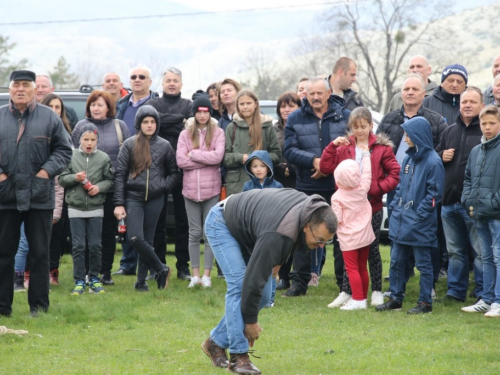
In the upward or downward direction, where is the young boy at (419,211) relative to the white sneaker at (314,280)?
upward

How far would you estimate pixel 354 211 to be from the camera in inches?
342

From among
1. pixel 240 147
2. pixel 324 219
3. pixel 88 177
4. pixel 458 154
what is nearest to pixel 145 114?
pixel 88 177

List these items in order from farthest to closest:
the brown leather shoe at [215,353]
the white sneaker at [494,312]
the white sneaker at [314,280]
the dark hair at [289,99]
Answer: the dark hair at [289,99], the white sneaker at [314,280], the white sneaker at [494,312], the brown leather shoe at [215,353]

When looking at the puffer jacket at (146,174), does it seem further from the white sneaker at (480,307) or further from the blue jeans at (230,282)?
the white sneaker at (480,307)

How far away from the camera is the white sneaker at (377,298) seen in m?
8.88

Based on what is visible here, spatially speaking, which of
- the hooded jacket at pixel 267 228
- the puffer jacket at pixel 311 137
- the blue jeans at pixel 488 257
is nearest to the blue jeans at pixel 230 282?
the hooded jacket at pixel 267 228

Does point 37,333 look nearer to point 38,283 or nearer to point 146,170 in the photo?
point 38,283

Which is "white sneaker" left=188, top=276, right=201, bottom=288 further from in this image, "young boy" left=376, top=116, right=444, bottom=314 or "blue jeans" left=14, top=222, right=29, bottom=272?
"young boy" left=376, top=116, right=444, bottom=314

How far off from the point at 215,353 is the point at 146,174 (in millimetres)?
3972

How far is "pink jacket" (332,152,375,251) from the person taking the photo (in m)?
8.66

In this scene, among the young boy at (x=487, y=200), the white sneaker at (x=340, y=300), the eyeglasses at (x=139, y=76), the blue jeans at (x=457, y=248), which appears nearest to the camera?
the young boy at (x=487, y=200)

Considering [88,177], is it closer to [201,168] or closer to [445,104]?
[201,168]

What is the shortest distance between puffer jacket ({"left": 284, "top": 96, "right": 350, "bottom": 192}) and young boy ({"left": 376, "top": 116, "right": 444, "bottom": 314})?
1.19 m

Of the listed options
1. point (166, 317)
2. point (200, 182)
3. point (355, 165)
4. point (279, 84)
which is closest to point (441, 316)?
point (355, 165)
